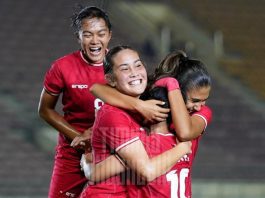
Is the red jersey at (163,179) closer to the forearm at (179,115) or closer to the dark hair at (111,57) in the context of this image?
the forearm at (179,115)

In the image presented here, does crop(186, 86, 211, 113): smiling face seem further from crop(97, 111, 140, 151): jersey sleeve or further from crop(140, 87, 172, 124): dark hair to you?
crop(97, 111, 140, 151): jersey sleeve

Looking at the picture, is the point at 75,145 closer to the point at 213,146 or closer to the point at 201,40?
the point at 213,146

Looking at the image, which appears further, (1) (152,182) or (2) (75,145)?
(2) (75,145)

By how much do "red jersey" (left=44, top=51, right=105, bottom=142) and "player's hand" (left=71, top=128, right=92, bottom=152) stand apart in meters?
0.19

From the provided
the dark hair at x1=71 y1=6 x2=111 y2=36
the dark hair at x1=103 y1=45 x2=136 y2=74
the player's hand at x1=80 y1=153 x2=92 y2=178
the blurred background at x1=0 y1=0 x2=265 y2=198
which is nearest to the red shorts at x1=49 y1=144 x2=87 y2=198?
the player's hand at x1=80 y1=153 x2=92 y2=178

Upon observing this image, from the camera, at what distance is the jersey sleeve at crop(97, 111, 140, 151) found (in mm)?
2854

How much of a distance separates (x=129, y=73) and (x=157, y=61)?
586 cm

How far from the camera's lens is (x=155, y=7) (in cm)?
977

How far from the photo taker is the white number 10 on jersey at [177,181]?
2926 millimetres

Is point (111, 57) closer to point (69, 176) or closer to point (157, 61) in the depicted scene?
point (69, 176)

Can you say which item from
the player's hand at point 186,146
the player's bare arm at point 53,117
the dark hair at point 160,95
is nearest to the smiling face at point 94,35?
the player's bare arm at point 53,117

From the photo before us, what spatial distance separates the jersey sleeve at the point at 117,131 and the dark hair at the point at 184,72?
9.0 inches

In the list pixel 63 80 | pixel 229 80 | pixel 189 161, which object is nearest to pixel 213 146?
pixel 229 80

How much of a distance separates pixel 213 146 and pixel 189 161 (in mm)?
5095
